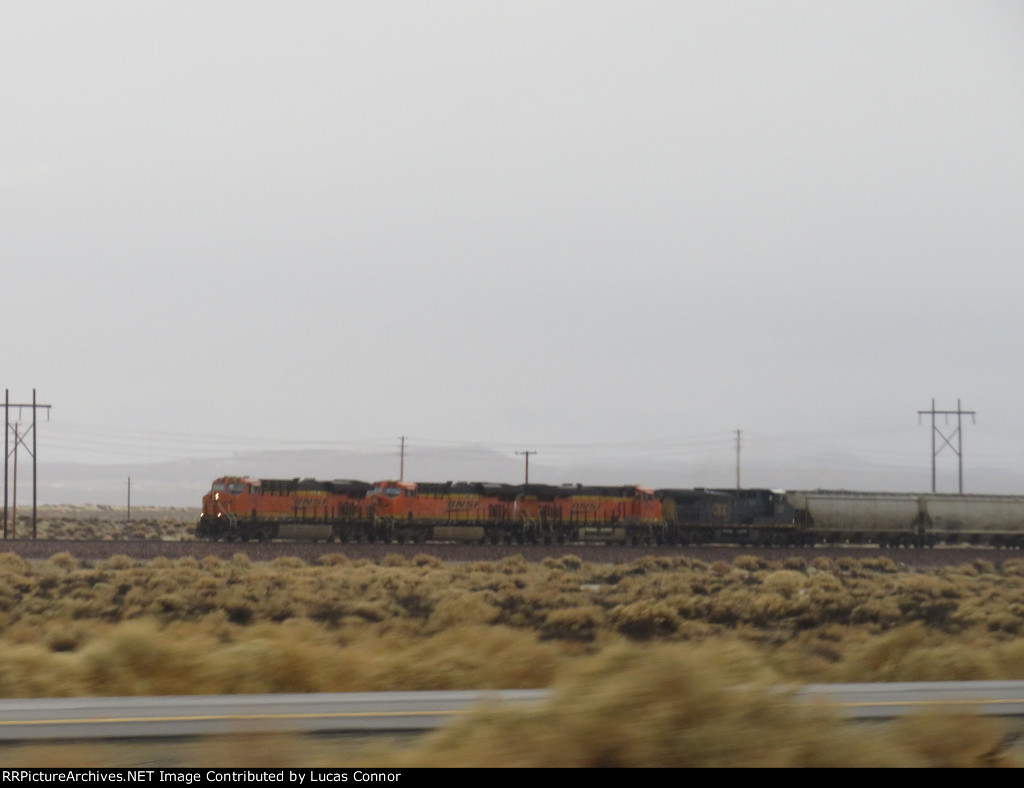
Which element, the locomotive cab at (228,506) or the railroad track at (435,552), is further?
the locomotive cab at (228,506)

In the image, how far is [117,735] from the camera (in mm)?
8344

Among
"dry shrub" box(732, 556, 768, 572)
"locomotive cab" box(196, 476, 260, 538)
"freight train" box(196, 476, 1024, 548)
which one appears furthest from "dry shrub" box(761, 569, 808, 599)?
"locomotive cab" box(196, 476, 260, 538)

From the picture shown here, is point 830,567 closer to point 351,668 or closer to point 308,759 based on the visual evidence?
point 351,668

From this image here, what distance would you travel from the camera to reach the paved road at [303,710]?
27.7 feet

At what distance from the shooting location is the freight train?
51781 mm

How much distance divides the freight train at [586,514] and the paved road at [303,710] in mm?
41725

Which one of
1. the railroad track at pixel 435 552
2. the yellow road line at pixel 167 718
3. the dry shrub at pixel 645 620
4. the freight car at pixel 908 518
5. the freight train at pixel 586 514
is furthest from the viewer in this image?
the freight car at pixel 908 518

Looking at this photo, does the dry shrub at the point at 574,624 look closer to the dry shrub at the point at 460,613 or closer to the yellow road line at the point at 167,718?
the dry shrub at the point at 460,613

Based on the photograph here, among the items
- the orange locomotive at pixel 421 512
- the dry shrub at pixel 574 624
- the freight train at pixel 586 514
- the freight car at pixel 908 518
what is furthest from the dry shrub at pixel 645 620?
the freight car at pixel 908 518

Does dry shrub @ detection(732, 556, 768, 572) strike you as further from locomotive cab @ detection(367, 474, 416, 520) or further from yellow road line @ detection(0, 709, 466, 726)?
yellow road line @ detection(0, 709, 466, 726)

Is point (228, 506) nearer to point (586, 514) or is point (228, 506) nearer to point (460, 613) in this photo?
point (586, 514)

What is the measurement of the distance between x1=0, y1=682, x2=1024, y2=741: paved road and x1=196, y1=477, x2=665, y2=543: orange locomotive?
41560mm
